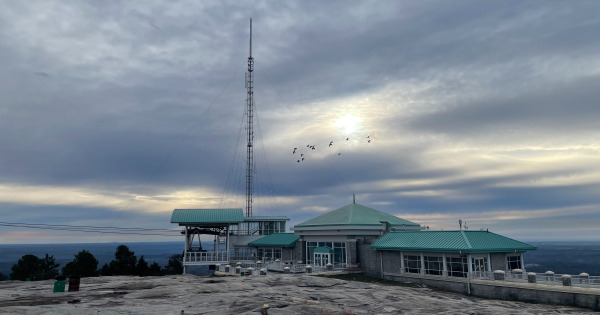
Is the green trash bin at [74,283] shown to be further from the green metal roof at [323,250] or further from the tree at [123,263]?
the tree at [123,263]

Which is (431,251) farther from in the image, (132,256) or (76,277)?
(132,256)

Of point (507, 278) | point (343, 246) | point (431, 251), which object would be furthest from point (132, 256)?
point (507, 278)

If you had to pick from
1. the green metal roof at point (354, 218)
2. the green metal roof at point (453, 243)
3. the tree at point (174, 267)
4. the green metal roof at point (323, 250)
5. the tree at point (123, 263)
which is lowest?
the tree at point (174, 267)

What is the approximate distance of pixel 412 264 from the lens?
161 ft

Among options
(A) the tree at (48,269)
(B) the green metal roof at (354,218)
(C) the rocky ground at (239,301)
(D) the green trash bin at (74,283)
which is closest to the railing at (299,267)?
(B) the green metal roof at (354,218)

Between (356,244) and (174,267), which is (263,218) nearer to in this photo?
(356,244)

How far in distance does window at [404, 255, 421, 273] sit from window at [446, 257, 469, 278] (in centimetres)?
394

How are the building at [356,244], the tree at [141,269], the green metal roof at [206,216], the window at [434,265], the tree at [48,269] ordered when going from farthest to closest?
the tree at [48,269]
the tree at [141,269]
the green metal roof at [206,216]
the window at [434,265]
the building at [356,244]

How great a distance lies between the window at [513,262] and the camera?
4600 centimetres

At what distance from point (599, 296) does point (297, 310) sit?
78.7ft

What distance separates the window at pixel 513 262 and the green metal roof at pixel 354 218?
1790 cm

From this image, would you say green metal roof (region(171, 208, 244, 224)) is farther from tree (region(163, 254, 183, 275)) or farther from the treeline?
tree (region(163, 254, 183, 275))

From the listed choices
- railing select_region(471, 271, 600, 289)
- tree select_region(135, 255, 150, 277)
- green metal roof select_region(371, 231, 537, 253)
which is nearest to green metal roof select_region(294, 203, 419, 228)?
green metal roof select_region(371, 231, 537, 253)

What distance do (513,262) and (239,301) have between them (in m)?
34.6
